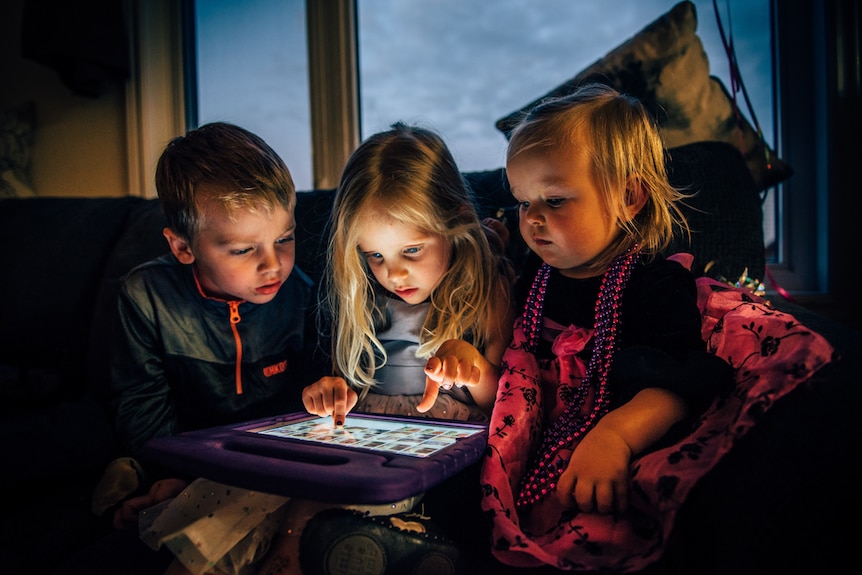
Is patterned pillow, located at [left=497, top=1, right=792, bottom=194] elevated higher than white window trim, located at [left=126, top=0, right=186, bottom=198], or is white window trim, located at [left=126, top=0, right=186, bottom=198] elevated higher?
white window trim, located at [left=126, top=0, right=186, bottom=198]

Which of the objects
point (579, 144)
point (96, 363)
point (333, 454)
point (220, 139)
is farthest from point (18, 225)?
point (579, 144)

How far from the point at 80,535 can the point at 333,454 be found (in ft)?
1.61

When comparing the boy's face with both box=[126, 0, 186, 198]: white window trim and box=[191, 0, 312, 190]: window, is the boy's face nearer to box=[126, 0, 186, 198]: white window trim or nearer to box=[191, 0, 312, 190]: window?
box=[191, 0, 312, 190]: window

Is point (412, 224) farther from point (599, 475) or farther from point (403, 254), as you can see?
point (599, 475)

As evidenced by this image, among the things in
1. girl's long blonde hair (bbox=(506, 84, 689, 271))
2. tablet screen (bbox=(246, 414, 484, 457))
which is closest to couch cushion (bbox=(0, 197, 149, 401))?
tablet screen (bbox=(246, 414, 484, 457))

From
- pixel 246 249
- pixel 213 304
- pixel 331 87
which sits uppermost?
pixel 331 87

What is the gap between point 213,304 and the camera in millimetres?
1037

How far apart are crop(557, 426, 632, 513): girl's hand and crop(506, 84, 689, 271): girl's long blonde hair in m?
0.31

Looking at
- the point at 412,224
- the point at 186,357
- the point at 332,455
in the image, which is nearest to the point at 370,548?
the point at 332,455

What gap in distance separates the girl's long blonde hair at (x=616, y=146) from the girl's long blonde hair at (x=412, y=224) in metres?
0.17

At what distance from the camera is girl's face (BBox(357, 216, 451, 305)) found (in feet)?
3.00

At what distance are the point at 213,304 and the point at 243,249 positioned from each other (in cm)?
16

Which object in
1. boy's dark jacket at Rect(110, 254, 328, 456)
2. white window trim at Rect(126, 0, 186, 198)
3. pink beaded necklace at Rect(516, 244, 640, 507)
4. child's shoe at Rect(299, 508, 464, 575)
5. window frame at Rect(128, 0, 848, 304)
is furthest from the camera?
white window trim at Rect(126, 0, 186, 198)

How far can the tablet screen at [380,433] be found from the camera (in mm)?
650
